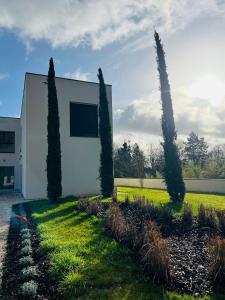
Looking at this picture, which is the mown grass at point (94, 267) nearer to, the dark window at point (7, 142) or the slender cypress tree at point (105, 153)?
the slender cypress tree at point (105, 153)

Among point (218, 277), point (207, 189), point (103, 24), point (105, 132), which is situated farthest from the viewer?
point (207, 189)

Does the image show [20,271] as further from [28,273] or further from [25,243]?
[25,243]

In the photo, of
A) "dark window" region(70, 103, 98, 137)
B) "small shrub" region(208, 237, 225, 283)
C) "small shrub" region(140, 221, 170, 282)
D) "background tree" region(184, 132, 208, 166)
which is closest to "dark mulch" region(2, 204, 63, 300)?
"small shrub" region(140, 221, 170, 282)

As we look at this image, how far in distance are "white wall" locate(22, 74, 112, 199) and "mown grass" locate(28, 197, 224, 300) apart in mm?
9813

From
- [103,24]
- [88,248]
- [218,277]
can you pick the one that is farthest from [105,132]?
[218,277]

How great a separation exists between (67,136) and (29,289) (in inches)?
574

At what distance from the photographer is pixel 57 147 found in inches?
594

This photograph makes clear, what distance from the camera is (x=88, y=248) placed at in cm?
590

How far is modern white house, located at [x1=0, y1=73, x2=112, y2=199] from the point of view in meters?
17.2

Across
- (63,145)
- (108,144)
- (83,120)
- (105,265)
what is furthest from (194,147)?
(105,265)

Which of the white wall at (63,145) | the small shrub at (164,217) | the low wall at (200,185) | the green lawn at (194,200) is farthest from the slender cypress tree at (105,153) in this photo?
the small shrub at (164,217)

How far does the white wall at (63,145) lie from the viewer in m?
17.1

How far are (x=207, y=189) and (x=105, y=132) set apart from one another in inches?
359

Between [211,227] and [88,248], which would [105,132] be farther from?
[88,248]
